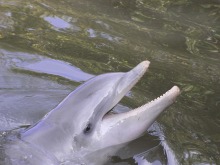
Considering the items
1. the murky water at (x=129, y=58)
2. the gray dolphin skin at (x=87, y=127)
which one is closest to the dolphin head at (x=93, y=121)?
the gray dolphin skin at (x=87, y=127)

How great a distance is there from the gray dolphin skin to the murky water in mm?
231

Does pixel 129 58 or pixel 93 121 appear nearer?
pixel 93 121

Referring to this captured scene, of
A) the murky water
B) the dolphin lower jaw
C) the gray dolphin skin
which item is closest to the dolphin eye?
the gray dolphin skin

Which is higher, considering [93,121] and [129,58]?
[93,121]

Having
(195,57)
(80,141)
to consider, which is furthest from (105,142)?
(195,57)

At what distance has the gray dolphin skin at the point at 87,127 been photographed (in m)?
4.61

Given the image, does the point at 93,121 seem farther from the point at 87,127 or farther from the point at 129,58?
the point at 129,58

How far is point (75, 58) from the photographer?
23.8 ft

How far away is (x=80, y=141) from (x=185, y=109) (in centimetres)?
182

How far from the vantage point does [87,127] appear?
4.70 m

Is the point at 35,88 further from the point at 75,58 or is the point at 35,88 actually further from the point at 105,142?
the point at 105,142

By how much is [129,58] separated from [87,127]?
2.91 m

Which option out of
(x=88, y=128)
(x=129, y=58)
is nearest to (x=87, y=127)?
(x=88, y=128)

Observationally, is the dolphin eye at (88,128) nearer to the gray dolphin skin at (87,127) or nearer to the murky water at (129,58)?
the gray dolphin skin at (87,127)
